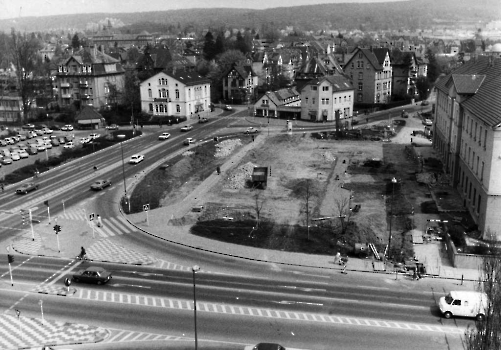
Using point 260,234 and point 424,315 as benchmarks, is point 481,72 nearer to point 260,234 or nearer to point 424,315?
point 260,234

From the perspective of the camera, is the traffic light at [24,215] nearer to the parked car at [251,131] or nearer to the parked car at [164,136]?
the parked car at [164,136]

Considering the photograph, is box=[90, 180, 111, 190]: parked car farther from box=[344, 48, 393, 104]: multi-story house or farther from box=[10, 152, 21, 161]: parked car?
box=[344, 48, 393, 104]: multi-story house

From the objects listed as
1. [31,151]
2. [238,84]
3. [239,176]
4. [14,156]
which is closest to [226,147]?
[239,176]

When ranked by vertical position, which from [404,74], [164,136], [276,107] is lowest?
[164,136]

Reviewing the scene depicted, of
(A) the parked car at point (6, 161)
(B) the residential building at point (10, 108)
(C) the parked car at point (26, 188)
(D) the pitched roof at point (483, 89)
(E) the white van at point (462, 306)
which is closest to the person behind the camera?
(E) the white van at point (462, 306)

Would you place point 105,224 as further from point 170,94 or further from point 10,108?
point 10,108

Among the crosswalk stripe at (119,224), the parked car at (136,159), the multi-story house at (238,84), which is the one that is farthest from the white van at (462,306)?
the multi-story house at (238,84)
